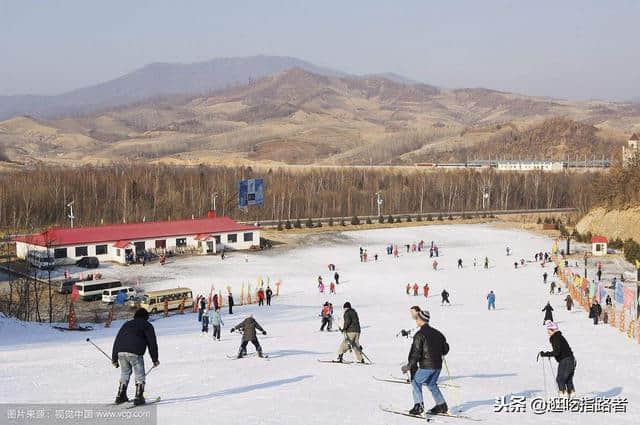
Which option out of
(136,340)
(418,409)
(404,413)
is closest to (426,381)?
(418,409)

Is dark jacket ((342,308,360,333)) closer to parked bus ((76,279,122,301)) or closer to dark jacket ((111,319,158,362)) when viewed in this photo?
dark jacket ((111,319,158,362))

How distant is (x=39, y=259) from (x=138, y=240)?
21.7ft

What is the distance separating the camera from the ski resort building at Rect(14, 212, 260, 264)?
152 feet

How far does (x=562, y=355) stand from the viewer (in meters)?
10.5

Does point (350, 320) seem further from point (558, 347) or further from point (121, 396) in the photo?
point (121, 396)

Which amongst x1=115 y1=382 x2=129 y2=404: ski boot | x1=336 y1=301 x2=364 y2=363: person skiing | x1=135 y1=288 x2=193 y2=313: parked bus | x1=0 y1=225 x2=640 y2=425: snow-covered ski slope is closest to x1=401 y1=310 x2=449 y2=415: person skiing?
x1=0 y1=225 x2=640 y2=425: snow-covered ski slope

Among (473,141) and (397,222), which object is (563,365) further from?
(473,141)

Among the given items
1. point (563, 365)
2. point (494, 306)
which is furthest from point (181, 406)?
point (494, 306)

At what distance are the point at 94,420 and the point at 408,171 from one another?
115184 millimetres

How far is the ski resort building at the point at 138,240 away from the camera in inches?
1828

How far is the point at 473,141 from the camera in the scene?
642 feet

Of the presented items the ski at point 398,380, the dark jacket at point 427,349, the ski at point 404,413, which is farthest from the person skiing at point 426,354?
the ski at point 398,380

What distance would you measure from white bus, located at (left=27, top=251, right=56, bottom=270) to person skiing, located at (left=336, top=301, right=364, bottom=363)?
33568 mm

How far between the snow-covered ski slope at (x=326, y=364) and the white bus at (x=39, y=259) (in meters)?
17.0
